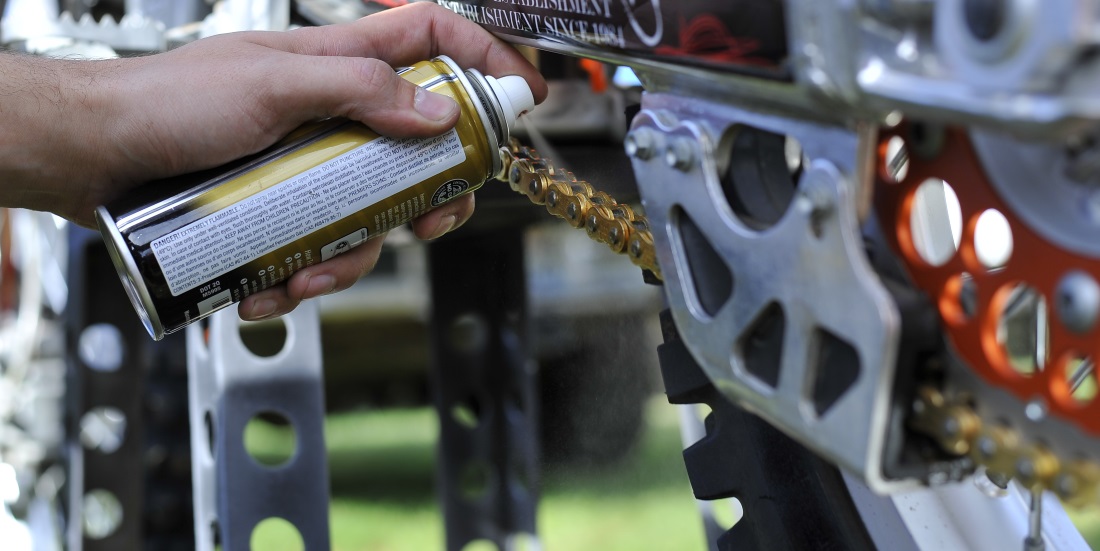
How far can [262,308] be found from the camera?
0.98 meters

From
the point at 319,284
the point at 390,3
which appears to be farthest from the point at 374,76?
the point at 390,3

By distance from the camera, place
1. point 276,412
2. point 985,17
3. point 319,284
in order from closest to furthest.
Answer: point 985,17, point 319,284, point 276,412

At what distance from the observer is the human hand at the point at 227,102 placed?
835mm

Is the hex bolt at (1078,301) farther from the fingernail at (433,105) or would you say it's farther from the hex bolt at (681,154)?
the fingernail at (433,105)

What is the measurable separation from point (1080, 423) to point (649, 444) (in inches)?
88.5

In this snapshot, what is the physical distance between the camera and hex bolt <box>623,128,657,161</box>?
0.72m

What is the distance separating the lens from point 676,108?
2.35 ft

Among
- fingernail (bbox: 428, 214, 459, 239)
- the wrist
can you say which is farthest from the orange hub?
the wrist

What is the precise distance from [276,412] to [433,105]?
0.61 meters

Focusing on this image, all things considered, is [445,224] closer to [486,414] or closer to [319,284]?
[319,284]

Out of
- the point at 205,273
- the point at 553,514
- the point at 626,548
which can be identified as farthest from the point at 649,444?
the point at 205,273

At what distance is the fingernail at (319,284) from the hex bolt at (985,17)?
0.63 meters

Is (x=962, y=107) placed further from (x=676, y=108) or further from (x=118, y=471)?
(x=118, y=471)

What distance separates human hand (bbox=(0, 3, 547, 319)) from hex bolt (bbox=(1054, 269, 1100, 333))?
471 mm
